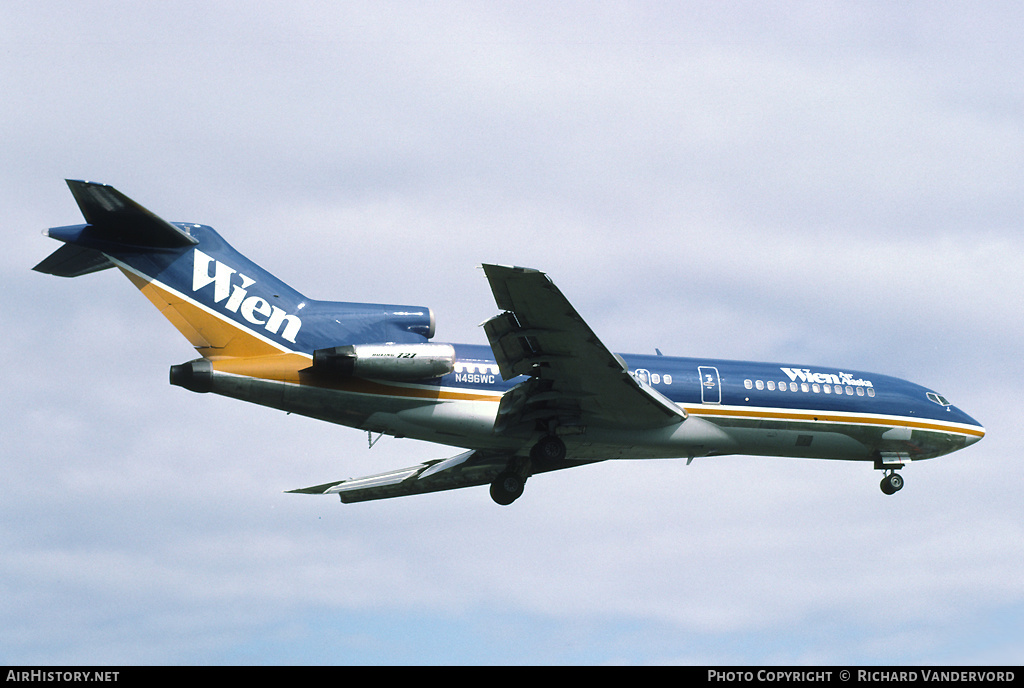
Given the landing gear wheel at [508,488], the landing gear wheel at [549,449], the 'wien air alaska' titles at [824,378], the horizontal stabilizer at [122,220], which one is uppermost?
the horizontal stabilizer at [122,220]

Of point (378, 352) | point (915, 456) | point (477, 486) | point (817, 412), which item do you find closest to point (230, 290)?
point (378, 352)

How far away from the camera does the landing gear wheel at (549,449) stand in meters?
26.7

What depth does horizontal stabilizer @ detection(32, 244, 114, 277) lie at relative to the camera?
25.0m

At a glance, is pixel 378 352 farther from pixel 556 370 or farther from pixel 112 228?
pixel 112 228

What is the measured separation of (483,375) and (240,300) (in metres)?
6.04

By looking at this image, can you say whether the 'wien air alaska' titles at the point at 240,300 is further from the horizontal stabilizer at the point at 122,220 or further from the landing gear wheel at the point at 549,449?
the landing gear wheel at the point at 549,449

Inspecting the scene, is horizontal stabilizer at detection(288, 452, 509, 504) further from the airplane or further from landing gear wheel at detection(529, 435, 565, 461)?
landing gear wheel at detection(529, 435, 565, 461)

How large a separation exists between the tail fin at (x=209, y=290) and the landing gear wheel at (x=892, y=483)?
13.5 metres

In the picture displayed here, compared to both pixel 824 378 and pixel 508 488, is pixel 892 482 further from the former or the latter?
pixel 508 488

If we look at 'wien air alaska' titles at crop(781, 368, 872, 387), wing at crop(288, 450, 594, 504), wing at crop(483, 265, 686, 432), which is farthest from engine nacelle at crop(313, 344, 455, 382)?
'wien air alaska' titles at crop(781, 368, 872, 387)

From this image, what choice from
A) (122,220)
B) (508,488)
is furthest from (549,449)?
(122,220)

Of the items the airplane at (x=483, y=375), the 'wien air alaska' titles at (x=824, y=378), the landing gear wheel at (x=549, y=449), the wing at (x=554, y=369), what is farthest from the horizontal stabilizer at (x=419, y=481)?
the 'wien air alaska' titles at (x=824, y=378)
